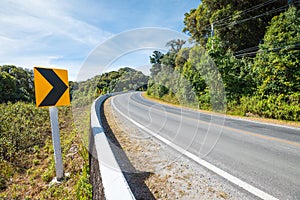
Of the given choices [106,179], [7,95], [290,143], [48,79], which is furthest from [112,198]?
[7,95]

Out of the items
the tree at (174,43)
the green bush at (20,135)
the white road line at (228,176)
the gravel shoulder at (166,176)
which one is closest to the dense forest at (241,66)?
the tree at (174,43)

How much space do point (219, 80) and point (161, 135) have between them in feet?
23.3

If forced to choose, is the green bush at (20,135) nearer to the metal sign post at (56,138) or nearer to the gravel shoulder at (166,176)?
the metal sign post at (56,138)

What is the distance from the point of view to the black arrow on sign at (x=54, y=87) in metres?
2.55

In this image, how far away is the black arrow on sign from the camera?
8.37 ft

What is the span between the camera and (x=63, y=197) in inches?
100

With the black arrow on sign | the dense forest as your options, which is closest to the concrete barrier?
the black arrow on sign

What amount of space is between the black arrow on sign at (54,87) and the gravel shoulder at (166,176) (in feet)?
5.61

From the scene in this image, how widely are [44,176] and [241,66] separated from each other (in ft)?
36.5

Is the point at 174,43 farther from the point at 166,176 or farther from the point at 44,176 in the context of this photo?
the point at 44,176

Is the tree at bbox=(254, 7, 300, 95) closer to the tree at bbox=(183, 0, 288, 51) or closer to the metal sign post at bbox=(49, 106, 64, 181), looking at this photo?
the tree at bbox=(183, 0, 288, 51)

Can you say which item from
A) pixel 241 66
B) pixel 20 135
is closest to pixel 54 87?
pixel 20 135

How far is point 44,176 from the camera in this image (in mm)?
3219

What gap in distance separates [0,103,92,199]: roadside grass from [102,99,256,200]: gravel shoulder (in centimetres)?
73
